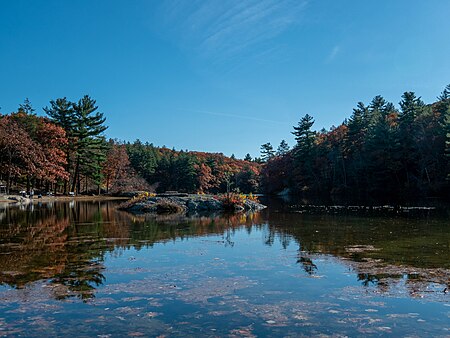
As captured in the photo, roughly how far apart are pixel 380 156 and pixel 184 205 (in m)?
31.6

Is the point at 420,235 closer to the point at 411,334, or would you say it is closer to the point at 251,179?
the point at 411,334

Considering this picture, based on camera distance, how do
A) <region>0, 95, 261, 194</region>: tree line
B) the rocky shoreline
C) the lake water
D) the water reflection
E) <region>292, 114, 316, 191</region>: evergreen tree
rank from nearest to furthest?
the lake water < the water reflection < the rocky shoreline < <region>0, 95, 261, 194</region>: tree line < <region>292, 114, 316, 191</region>: evergreen tree

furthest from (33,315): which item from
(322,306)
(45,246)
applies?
(45,246)

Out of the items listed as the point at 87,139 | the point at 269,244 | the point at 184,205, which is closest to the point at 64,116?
the point at 87,139

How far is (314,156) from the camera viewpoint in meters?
65.1

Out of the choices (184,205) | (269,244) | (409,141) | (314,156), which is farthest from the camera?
(314,156)

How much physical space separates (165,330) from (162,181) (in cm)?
8300

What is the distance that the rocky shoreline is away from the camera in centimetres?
2648

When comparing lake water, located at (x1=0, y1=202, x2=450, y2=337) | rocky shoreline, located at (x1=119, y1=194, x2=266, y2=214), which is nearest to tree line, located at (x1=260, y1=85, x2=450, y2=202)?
rocky shoreline, located at (x1=119, y1=194, x2=266, y2=214)

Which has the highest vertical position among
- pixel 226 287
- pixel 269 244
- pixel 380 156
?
pixel 380 156

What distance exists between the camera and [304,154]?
66.1 metres

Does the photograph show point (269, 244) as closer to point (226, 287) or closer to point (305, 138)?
point (226, 287)

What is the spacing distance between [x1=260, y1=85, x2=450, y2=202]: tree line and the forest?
0.40 ft

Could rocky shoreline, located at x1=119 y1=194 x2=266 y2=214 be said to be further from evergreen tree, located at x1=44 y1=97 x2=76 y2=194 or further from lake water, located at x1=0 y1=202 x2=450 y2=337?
evergreen tree, located at x1=44 y1=97 x2=76 y2=194
